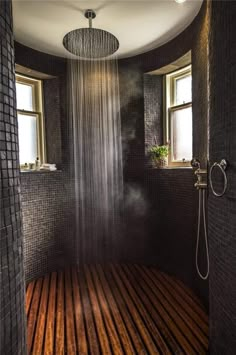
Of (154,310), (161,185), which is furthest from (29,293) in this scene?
(161,185)

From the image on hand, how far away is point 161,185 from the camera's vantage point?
2.69m

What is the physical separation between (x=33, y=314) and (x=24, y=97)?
233cm

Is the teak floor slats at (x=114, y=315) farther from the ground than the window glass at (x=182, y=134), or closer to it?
closer to it

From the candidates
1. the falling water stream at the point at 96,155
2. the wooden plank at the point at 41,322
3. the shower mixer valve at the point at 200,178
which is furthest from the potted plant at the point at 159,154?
the wooden plank at the point at 41,322

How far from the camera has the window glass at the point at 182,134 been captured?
8.33 feet

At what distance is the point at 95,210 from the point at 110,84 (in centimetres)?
158

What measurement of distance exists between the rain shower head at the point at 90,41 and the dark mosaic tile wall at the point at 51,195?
73 cm

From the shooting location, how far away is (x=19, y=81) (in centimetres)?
261

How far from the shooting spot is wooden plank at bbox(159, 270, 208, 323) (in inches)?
76.2

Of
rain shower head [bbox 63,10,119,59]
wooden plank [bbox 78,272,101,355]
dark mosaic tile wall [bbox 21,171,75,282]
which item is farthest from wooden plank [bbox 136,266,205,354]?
rain shower head [bbox 63,10,119,59]

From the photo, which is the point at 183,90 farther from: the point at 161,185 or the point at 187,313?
the point at 187,313

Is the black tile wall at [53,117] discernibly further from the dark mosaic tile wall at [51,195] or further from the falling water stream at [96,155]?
the falling water stream at [96,155]

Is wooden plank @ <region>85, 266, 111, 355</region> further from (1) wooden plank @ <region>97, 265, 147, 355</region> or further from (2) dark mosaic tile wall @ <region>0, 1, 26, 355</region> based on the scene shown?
(2) dark mosaic tile wall @ <region>0, 1, 26, 355</region>

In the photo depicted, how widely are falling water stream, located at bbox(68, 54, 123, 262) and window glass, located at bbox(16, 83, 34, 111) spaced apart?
1.65 feet
